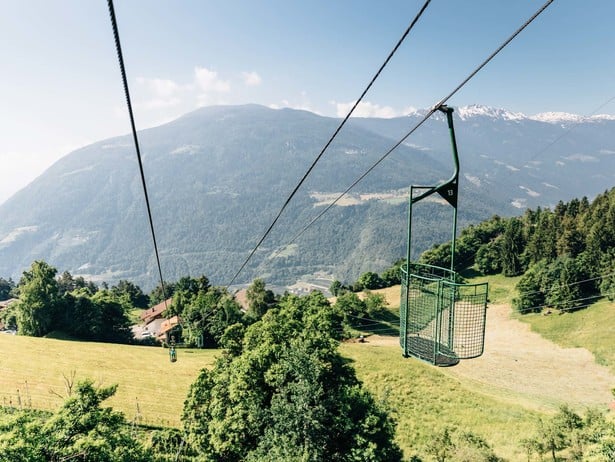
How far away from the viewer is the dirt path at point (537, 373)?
31.0 meters

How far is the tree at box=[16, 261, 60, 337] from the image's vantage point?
5447 centimetres

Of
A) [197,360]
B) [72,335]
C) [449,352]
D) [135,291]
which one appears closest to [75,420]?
[449,352]

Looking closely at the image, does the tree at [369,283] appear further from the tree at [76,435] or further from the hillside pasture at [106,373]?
the tree at [76,435]

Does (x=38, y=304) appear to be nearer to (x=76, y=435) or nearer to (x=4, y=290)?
(x=76, y=435)

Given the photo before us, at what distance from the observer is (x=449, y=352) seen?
20.0ft

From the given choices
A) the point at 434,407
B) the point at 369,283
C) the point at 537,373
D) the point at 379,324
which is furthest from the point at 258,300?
the point at 537,373

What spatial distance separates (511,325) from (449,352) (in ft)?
169

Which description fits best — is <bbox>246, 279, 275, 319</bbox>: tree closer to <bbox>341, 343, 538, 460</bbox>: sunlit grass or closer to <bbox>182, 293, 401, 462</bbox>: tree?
<bbox>341, 343, 538, 460</bbox>: sunlit grass

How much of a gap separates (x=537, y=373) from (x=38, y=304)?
Result: 2521 inches

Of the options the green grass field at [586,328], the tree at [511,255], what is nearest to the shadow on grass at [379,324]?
the green grass field at [586,328]

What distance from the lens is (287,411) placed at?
16.3 m

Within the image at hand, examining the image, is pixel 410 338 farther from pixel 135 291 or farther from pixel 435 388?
pixel 135 291

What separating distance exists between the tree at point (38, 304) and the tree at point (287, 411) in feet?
151

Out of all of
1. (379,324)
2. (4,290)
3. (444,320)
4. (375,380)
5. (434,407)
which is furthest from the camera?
(4,290)
